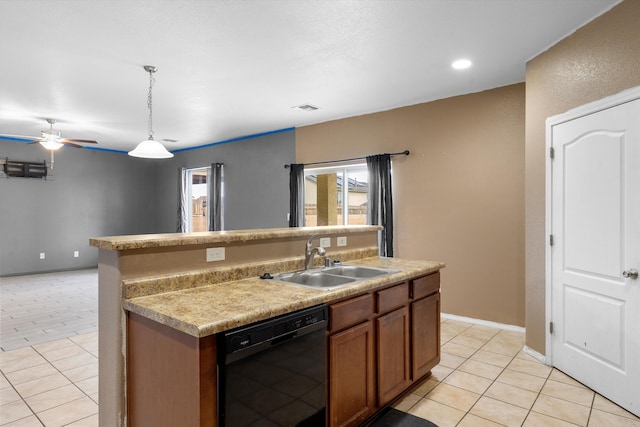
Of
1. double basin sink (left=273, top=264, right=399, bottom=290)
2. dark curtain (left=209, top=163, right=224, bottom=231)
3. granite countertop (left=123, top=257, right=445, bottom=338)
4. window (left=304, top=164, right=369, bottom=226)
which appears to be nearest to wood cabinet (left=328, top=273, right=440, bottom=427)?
granite countertop (left=123, top=257, right=445, bottom=338)

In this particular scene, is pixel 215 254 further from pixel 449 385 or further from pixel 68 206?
pixel 68 206

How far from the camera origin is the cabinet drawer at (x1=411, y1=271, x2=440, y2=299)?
265 centimetres

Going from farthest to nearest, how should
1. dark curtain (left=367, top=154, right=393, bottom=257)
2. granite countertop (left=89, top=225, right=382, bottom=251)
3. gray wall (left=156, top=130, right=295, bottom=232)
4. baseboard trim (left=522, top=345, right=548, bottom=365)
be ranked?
gray wall (left=156, top=130, right=295, bottom=232) → dark curtain (left=367, top=154, right=393, bottom=257) → baseboard trim (left=522, top=345, right=548, bottom=365) → granite countertop (left=89, top=225, right=382, bottom=251)

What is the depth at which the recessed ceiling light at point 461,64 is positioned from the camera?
3449 millimetres

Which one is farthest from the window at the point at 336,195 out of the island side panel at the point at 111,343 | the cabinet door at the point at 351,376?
the island side panel at the point at 111,343

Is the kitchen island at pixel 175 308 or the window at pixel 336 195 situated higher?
the window at pixel 336 195

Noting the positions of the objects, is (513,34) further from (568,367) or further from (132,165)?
(132,165)

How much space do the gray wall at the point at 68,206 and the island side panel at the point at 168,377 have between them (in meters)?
7.21

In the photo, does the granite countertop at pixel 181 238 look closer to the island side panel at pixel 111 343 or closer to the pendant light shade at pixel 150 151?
the island side panel at pixel 111 343

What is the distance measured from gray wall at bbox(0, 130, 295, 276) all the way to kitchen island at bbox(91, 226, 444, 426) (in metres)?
4.19

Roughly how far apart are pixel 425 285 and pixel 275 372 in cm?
155

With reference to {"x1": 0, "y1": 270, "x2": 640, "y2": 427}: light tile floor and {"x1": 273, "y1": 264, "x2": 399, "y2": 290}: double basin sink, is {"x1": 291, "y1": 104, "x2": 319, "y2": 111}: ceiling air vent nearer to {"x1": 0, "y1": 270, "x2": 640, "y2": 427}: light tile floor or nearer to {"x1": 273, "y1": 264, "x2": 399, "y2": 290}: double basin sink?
{"x1": 273, "y1": 264, "x2": 399, "y2": 290}: double basin sink

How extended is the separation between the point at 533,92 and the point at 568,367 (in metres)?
2.35

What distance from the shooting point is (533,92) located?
3.35 m
